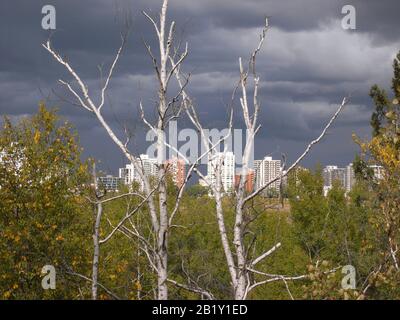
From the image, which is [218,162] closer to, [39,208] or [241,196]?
[241,196]

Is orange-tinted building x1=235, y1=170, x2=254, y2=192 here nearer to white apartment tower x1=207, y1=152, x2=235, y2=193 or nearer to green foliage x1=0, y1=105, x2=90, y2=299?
white apartment tower x1=207, y1=152, x2=235, y2=193

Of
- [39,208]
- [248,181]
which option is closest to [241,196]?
[248,181]

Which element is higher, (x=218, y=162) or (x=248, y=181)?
(x=218, y=162)

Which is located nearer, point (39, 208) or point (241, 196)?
point (241, 196)

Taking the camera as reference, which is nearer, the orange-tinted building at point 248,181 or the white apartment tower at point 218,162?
the orange-tinted building at point 248,181

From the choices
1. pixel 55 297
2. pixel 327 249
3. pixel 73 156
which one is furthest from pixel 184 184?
pixel 327 249

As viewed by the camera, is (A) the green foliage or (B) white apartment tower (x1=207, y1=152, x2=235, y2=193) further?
(A) the green foliage

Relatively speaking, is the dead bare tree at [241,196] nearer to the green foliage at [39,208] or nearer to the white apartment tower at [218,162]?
the white apartment tower at [218,162]

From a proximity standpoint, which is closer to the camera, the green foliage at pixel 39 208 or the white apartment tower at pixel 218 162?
the white apartment tower at pixel 218 162

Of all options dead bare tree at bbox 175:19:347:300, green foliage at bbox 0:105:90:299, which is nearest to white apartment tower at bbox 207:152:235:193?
dead bare tree at bbox 175:19:347:300

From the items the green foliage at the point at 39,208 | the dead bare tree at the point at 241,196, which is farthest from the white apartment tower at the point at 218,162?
the green foliage at the point at 39,208

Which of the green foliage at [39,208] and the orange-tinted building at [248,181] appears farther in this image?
the green foliage at [39,208]

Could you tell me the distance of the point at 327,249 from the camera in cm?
4284
